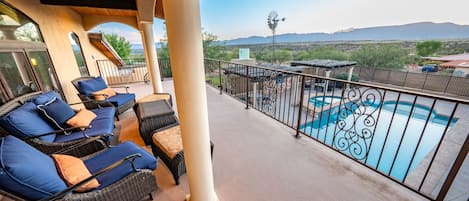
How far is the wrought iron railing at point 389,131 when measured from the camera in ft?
5.33

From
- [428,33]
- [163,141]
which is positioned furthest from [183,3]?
[428,33]

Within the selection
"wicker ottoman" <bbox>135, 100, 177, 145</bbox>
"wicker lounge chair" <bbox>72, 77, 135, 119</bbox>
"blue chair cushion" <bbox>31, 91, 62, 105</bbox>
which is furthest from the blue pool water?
"blue chair cushion" <bbox>31, 91, 62, 105</bbox>

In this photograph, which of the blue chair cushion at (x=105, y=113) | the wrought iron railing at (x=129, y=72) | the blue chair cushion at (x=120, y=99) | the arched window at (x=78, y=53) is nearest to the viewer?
the blue chair cushion at (x=105, y=113)

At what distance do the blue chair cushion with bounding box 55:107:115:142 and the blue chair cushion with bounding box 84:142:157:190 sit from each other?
1.96 ft

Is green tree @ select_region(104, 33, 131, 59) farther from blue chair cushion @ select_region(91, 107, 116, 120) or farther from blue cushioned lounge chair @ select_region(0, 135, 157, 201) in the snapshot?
blue cushioned lounge chair @ select_region(0, 135, 157, 201)

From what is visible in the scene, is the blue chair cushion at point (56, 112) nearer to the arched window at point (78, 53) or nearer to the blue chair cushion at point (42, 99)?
the blue chair cushion at point (42, 99)

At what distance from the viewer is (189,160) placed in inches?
50.4

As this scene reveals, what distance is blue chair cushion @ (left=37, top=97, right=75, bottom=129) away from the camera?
212 cm

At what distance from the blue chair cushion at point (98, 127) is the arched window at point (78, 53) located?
331cm

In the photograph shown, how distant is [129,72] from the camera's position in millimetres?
8523

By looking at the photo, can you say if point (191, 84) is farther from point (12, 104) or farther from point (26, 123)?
point (12, 104)

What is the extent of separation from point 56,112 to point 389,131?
4.20 meters

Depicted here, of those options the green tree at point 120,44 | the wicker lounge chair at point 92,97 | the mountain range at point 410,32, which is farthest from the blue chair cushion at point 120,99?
the mountain range at point 410,32

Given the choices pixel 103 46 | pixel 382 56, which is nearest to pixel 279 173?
pixel 103 46
